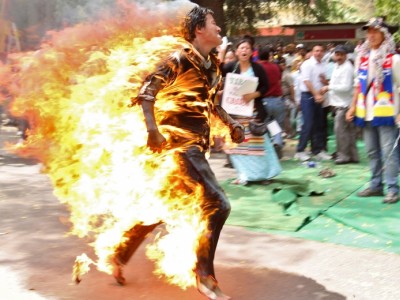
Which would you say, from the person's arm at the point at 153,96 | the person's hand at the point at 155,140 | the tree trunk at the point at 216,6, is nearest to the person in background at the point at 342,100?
the tree trunk at the point at 216,6

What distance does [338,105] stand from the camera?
31.2 ft

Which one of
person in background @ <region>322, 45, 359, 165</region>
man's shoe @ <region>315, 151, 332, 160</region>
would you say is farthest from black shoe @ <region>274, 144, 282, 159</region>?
person in background @ <region>322, 45, 359, 165</region>

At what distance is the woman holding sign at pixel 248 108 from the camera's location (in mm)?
7664

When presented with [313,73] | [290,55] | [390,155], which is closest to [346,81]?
[313,73]

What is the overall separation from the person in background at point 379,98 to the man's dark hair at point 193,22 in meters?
3.01

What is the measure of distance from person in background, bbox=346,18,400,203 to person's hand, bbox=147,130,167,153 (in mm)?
3558

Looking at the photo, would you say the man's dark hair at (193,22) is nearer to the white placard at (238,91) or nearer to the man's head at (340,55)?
the white placard at (238,91)

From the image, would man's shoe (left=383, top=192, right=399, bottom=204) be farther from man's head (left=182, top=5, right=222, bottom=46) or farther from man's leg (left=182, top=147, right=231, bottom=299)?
man's head (left=182, top=5, right=222, bottom=46)

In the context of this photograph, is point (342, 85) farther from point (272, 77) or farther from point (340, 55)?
point (272, 77)

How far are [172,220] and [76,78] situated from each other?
1.21 meters

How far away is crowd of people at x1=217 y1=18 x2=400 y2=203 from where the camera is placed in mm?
6484

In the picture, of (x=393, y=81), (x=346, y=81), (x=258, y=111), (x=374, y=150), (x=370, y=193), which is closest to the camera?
(x=393, y=81)

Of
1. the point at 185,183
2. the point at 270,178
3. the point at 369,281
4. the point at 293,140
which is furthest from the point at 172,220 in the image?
the point at 293,140

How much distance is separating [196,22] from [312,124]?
627 centimetres
